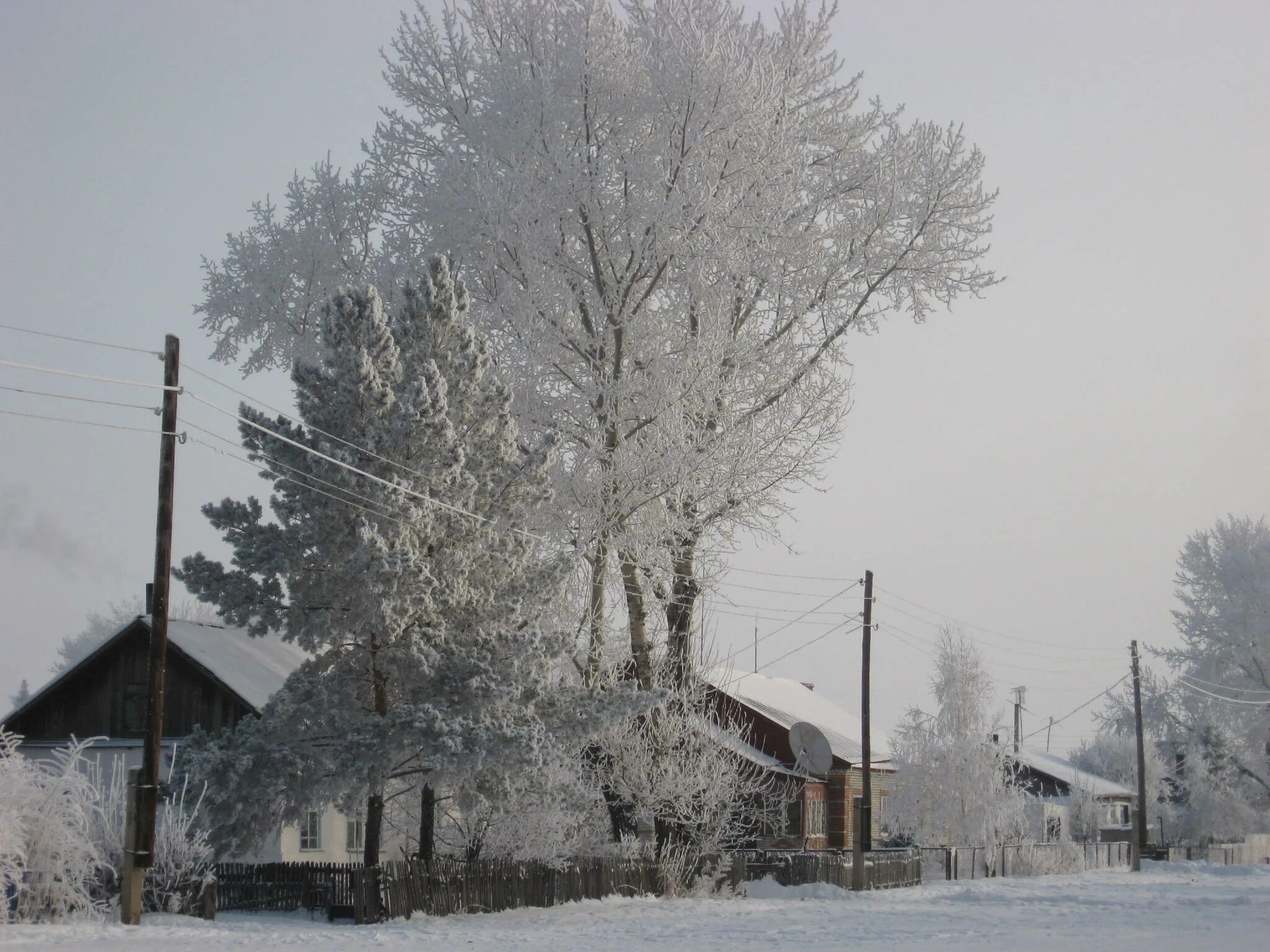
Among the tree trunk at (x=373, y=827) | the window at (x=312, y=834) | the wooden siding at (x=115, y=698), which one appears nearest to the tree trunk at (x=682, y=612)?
the tree trunk at (x=373, y=827)

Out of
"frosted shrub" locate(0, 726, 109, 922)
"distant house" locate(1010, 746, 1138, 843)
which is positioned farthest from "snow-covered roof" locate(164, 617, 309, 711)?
"distant house" locate(1010, 746, 1138, 843)

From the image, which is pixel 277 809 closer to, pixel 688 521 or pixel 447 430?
pixel 447 430

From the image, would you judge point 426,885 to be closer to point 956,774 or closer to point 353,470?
point 353,470

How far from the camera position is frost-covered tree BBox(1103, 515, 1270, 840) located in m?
61.5

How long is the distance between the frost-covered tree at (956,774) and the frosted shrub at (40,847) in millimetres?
30173

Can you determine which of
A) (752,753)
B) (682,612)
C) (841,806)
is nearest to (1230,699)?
(841,806)

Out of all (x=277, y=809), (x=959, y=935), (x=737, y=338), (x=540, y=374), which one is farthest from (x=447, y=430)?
(x=959, y=935)

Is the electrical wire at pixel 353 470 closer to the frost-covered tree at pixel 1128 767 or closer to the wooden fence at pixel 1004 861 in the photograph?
the wooden fence at pixel 1004 861

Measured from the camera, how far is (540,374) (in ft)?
77.2

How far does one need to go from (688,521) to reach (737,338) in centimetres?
369

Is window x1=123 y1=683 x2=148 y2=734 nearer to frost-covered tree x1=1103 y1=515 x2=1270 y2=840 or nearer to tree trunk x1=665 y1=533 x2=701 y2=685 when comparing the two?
tree trunk x1=665 y1=533 x2=701 y2=685

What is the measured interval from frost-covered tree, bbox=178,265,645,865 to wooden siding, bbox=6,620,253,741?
672 cm

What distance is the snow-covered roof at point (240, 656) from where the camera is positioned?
2528cm

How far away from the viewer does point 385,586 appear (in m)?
18.3
